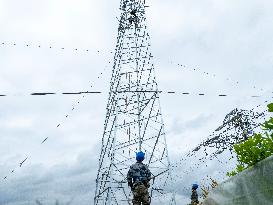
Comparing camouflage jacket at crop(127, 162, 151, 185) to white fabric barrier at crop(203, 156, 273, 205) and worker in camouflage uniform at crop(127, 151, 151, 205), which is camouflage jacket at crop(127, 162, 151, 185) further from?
white fabric barrier at crop(203, 156, 273, 205)

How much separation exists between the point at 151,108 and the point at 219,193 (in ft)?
28.1

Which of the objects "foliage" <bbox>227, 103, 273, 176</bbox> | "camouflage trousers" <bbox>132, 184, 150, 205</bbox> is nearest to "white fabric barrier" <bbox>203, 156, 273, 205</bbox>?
"foliage" <bbox>227, 103, 273, 176</bbox>

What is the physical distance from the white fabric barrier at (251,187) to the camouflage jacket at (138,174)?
3821 mm

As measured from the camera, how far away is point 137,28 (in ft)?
51.0

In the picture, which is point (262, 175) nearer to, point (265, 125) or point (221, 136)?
point (265, 125)

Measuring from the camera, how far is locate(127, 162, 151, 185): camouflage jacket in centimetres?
784

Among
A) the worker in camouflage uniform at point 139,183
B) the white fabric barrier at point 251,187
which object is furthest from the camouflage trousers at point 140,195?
the white fabric barrier at point 251,187

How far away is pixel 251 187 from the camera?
3320 millimetres

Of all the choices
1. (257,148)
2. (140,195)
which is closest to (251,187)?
(257,148)

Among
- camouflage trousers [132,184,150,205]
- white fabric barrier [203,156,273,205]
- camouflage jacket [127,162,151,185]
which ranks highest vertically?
white fabric barrier [203,156,273,205]

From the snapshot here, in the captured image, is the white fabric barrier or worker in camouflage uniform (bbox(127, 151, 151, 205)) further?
worker in camouflage uniform (bbox(127, 151, 151, 205))

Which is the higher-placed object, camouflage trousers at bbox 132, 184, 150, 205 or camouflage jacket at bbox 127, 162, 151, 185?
camouflage jacket at bbox 127, 162, 151, 185

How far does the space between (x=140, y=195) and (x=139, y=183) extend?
0.28 m

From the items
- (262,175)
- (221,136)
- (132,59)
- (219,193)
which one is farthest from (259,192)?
(221,136)
